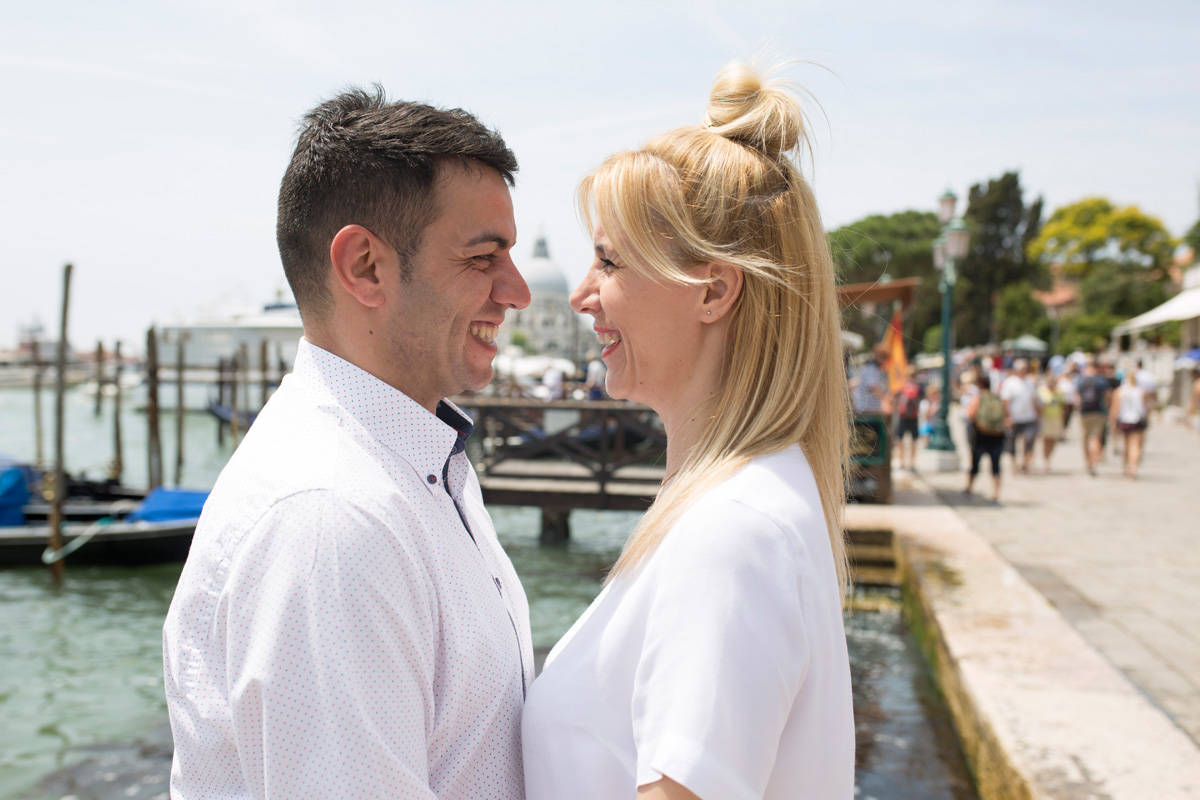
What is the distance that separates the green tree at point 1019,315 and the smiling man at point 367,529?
59.4 metres

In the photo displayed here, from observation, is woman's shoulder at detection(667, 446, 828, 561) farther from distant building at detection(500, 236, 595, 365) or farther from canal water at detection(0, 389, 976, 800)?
distant building at detection(500, 236, 595, 365)

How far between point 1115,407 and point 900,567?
988 cm

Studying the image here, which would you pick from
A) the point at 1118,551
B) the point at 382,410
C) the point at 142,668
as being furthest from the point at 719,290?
the point at 142,668

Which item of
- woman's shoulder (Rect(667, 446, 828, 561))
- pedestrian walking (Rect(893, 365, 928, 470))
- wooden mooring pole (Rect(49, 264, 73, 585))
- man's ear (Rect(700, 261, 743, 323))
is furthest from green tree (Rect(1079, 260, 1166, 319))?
woman's shoulder (Rect(667, 446, 828, 561))

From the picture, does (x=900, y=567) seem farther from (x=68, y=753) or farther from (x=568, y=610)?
(x=68, y=753)

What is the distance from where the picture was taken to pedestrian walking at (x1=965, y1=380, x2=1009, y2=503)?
37.4 feet

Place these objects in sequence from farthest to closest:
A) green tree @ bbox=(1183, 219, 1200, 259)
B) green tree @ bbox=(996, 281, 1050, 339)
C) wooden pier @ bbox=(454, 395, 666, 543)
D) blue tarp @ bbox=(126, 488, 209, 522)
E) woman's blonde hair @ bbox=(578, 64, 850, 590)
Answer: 1. green tree @ bbox=(996, 281, 1050, 339)
2. green tree @ bbox=(1183, 219, 1200, 259)
3. blue tarp @ bbox=(126, 488, 209, 522)
4. wooden pier @ bbox=(454, 395, 666, 543)
5. woman's blonde hair @ bbox=(578, 64, 850, 590)

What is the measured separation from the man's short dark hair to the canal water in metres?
4.67

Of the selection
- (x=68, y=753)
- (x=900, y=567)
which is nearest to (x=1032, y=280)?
(x=900, y=567)

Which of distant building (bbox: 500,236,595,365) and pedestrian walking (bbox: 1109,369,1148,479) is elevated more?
distant building (bbox: 500,236,595,365)

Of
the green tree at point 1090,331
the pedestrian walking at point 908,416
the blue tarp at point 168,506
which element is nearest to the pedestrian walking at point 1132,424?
the pedestrian walking at point 908,416

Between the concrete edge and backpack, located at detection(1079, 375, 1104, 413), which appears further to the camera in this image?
backpack, located at detection(1079, 375, 1104, 413)

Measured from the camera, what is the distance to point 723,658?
109cm

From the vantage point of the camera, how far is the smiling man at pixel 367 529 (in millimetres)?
1079
